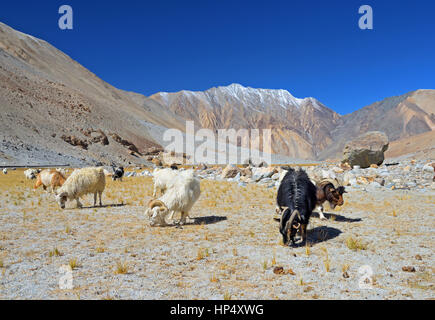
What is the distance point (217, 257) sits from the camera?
7.23 meters

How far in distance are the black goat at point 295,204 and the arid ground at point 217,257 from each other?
55cm

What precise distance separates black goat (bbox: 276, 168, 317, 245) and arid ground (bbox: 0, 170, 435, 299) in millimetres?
554

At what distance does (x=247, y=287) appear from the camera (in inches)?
217

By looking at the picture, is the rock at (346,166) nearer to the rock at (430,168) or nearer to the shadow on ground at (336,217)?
the rock at (430,168)

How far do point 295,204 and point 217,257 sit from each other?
102 inches

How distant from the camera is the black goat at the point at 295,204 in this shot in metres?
7.49

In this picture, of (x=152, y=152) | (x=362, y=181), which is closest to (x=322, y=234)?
(x=362, y=181)

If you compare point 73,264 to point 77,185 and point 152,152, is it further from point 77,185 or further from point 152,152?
point 152,152

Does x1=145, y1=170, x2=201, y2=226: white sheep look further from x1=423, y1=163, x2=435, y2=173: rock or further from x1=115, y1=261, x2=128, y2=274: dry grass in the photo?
x1=423, y1=163, x2=435, y2=173: rock

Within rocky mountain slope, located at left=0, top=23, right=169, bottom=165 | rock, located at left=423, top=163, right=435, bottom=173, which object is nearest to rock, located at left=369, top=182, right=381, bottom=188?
rock, located at left=423, top=163, right=435, bottom=173

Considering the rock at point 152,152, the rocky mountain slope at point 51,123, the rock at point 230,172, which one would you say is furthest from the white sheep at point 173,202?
the rock at point 152,152

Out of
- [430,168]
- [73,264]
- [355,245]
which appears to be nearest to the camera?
[73,264]
